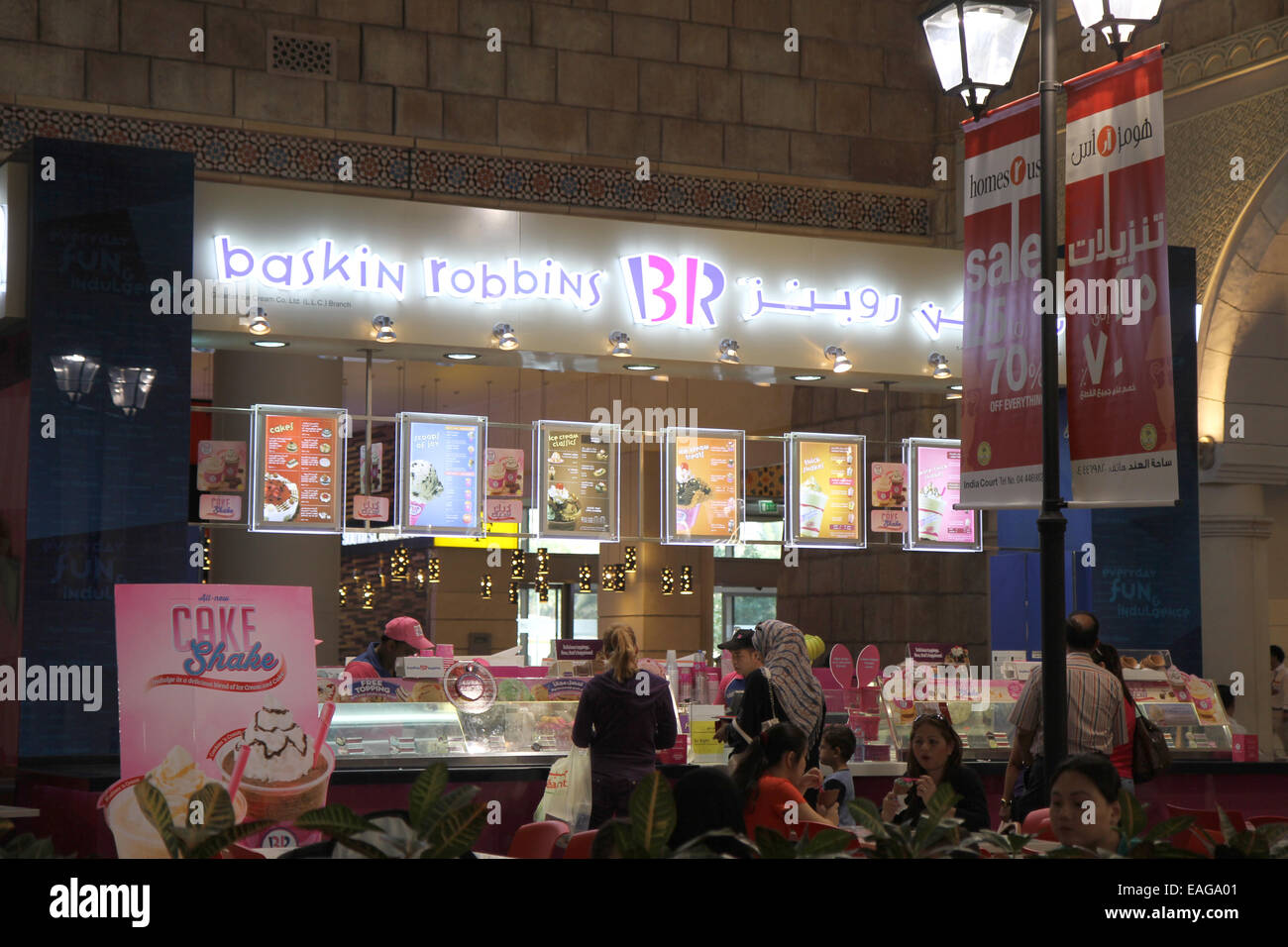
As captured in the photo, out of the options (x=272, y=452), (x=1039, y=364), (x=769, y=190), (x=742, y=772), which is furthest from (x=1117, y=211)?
(x=769, y=190)

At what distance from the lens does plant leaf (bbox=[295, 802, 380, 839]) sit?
2.21 meters

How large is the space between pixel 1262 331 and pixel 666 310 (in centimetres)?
402

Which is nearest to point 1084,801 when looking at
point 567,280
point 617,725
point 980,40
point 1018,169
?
point 1018,169

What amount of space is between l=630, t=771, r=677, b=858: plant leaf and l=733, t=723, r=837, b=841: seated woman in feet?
8.20

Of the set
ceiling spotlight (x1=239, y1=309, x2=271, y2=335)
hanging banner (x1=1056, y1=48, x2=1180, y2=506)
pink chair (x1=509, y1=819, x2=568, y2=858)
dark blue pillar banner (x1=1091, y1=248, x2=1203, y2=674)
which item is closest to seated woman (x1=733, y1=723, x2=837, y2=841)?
pink chair (x1=509, y1=819, x2=568, y2=858)

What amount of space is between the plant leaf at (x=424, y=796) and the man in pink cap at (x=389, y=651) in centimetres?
611

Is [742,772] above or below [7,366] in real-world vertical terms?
below

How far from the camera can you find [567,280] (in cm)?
848

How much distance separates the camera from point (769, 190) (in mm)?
10883

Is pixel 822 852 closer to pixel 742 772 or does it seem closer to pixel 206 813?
pixel 206 813

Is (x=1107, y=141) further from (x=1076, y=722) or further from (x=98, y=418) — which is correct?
(x=98, y=418)

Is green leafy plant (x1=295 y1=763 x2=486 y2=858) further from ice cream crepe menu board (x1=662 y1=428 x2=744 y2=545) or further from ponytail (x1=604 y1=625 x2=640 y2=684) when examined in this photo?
ice cream crepe menu board (x1=662 y1=428 x2=744 y2=545)

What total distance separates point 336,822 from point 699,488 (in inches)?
270
